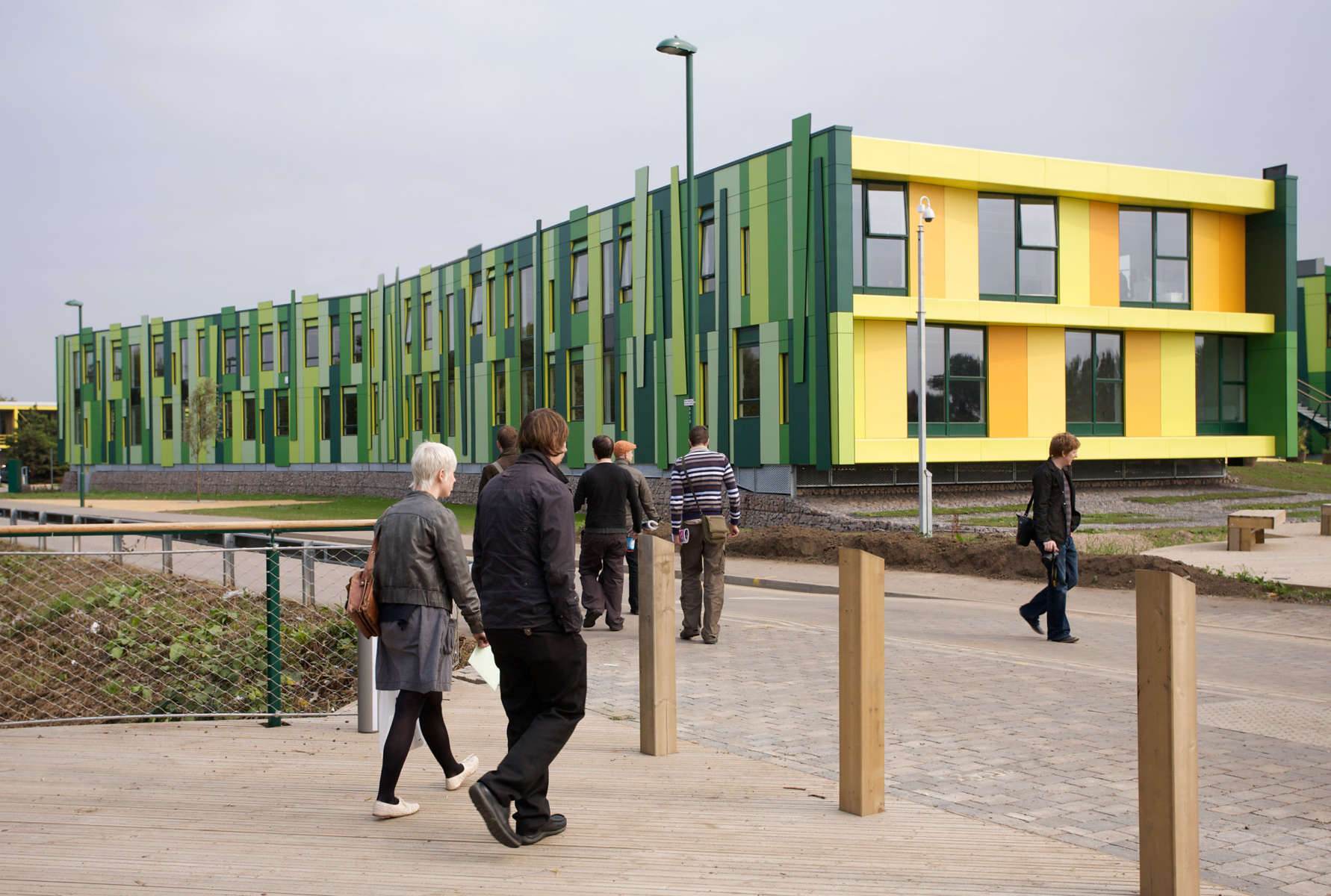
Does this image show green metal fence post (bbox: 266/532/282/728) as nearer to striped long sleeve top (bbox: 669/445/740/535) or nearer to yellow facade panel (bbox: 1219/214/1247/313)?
striped long sleeve top (bbox: 669/445/740/535)

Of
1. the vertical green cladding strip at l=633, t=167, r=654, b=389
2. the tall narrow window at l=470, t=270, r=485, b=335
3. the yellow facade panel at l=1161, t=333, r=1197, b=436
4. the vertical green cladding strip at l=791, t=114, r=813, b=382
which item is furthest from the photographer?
the tall narrow window at l=470, t=270, r=485, b=335

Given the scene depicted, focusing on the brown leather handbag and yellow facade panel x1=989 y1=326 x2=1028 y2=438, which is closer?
the brown leather handbag

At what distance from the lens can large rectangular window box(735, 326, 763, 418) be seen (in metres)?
27.9

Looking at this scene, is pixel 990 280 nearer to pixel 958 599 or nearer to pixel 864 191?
pixel 864 191

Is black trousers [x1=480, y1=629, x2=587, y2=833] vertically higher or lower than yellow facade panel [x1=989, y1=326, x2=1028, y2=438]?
lower

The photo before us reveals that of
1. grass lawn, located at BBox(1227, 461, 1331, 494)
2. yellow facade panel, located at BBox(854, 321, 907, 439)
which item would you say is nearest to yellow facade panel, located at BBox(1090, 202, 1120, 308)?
yellow facade panel, located at BBox(854, 321, 907, 439)

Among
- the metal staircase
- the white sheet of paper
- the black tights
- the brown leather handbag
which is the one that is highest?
the metal staircase

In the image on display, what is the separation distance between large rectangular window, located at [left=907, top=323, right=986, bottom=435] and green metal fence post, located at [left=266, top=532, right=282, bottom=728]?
21332 millimetres

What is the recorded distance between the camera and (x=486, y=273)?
4228 centimetres

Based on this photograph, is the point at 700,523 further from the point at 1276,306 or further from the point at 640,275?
the point at 1276,306

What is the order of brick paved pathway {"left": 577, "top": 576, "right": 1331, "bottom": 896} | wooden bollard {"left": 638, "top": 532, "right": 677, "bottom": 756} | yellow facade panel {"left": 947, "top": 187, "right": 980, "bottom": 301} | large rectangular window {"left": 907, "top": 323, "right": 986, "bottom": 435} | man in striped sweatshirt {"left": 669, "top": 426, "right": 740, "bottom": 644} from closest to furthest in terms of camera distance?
brick paved pathway {"left": 577, "top": 576, "right": 1331, "bottom": 896} → wooden bollard {"left": 638, "top": 532, "right": 677, "bottom": 756} → man in striped sweatshirt {"left": 669, "top": 426, "right": 740, "bottom": 644} → large rectangular window {"left": 907, "top": 323, "right": 986, "bottom": 435} → yellow facade panel {"left": 947, "top": 187, "right": 980, "bottom": 301}

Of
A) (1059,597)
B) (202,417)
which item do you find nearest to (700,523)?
(1059,597)

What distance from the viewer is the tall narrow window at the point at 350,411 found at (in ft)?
176

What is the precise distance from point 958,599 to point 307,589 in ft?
28.6
